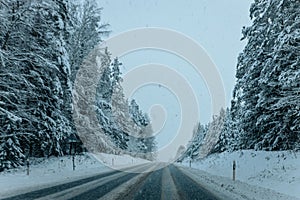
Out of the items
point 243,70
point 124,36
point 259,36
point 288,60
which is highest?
point 124,36

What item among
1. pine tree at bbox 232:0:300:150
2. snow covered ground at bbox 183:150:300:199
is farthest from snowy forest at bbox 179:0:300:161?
snow covered ground at bbox 183:150:300:199

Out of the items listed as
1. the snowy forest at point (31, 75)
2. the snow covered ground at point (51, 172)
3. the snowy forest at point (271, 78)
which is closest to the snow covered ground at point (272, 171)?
the snowy forest at point (271, 78)

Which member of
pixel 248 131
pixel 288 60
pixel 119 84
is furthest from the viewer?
pixel 119 84

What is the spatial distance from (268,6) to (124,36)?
22538 mm

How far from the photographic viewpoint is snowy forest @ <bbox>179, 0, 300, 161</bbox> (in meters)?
13.5

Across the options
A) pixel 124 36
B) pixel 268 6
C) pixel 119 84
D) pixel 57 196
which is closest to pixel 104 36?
pixel 124 36

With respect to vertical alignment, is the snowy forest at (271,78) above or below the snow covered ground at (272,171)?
above

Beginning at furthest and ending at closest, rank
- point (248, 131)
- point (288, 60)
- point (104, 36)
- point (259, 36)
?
point (104, 36) < point (248, 131) < point (259, 36) < point (288, 60)

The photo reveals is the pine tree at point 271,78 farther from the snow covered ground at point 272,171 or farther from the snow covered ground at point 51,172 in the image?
the snow covered ground at point 51,172

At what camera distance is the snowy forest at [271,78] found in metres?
13.5

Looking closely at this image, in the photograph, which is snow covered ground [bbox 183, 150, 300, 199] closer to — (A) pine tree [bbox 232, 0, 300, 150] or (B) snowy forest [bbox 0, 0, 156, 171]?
(A) pine tree [bbox 232, 0, 300, 150]

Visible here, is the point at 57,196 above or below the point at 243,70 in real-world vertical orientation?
below

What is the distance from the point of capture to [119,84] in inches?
2045

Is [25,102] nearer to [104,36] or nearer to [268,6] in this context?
[104,36]
